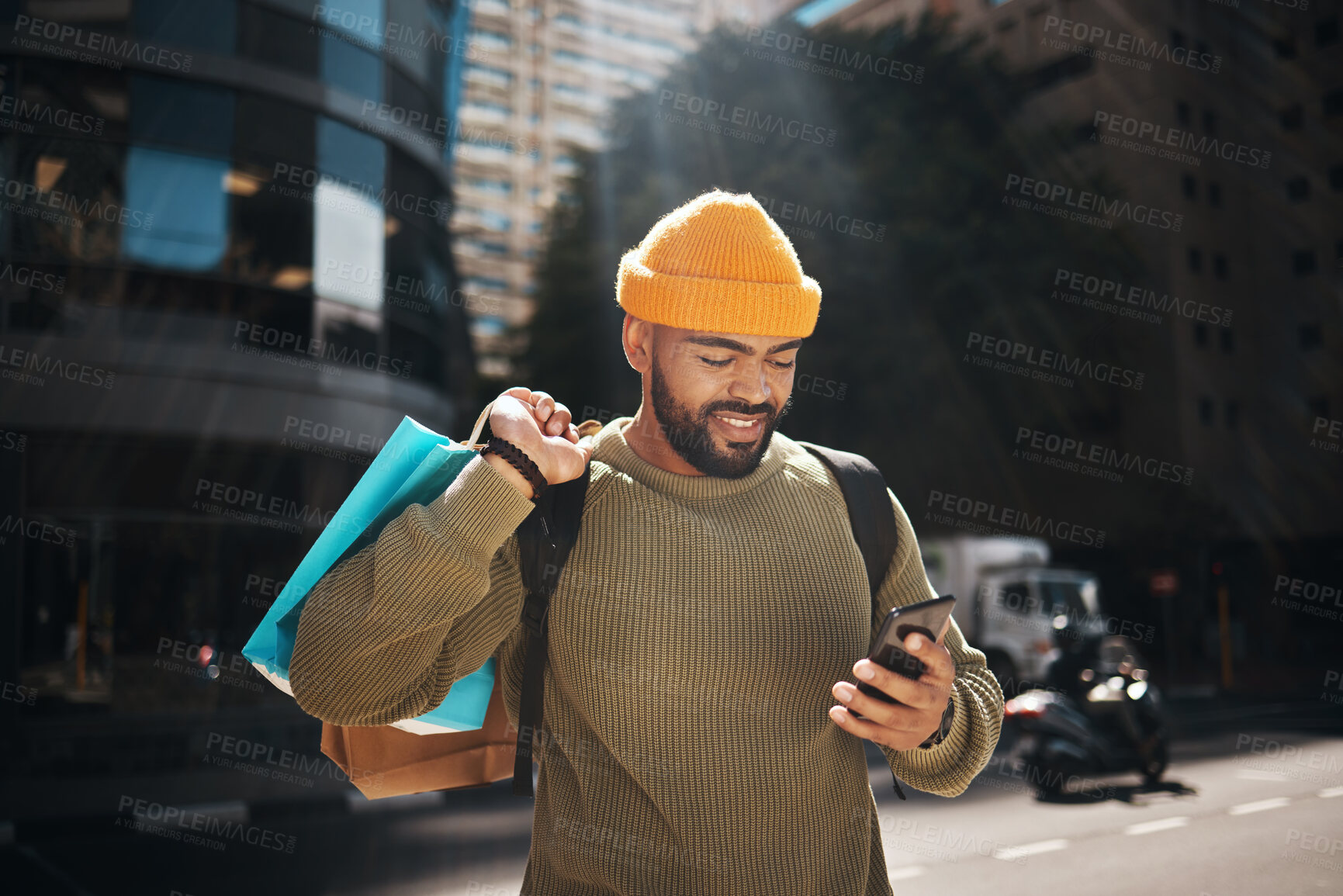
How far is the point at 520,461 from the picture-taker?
1.59 metres

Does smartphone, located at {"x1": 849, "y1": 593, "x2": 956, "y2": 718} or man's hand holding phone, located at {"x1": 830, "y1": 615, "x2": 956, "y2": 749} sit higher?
smartphone, located at {"x1": 849, "y1": 593, "x2": 956, "y2": 718}

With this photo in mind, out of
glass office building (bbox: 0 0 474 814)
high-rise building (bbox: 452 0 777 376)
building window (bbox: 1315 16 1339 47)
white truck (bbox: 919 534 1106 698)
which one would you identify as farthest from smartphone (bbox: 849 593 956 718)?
high-rise building (bbox: 452 0 777 376)

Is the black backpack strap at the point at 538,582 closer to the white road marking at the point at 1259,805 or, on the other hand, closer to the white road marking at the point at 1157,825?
the white road marking at the point at 1157,825

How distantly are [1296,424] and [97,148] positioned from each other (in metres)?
30.0

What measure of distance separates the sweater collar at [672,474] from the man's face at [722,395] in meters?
0.02

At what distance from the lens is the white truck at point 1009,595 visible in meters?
17.9

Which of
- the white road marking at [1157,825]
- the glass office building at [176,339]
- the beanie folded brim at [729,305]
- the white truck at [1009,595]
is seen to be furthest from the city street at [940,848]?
the white truck at [1009,595]

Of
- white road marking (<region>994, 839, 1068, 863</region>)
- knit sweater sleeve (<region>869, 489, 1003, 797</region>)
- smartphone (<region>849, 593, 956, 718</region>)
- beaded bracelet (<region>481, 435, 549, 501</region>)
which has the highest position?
beaded bracelet (<region>481, 435, 549, 501</region>)

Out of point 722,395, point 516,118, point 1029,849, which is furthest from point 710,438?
point 516,118

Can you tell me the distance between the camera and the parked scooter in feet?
30.1

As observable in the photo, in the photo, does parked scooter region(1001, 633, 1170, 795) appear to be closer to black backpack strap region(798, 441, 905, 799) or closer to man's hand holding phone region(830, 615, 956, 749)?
black backpack strap region(798, 441, 905, 799)

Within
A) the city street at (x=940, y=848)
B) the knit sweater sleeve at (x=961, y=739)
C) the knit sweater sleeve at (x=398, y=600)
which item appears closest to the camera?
the knit sweater sleeve at (x=398, y=600)

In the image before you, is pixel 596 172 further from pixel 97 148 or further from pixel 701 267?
pixel 701 267

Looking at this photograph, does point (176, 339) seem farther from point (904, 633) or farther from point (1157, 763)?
point (904, 633)
